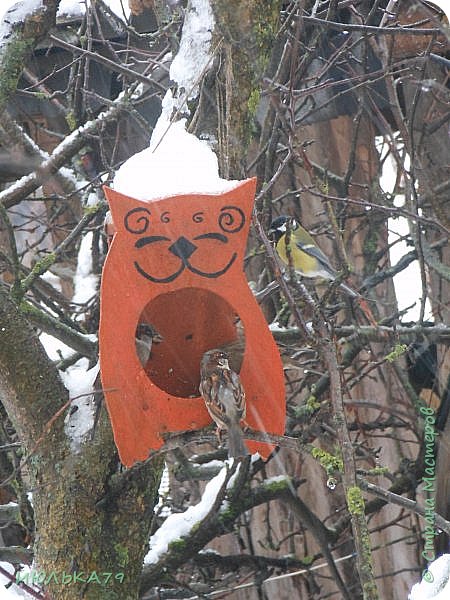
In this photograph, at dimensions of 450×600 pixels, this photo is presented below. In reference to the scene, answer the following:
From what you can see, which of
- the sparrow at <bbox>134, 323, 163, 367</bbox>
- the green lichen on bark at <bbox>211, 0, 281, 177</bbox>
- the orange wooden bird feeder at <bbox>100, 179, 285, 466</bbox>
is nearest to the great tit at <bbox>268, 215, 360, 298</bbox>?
the sparrow at <bbox>134, 323, 163, 367</bbox>

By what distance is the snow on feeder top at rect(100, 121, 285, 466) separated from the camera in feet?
8.14

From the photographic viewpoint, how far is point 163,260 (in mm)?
2508

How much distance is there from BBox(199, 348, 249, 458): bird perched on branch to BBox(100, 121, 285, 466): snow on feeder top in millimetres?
96

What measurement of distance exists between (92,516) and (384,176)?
399 cm

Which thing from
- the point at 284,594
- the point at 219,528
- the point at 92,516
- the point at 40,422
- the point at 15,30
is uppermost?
the point at 15,30

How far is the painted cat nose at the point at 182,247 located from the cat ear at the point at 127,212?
101 millimetres

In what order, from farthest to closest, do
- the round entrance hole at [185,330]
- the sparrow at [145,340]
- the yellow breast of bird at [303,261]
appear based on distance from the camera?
1. the yellow breast of bird at [303,261]
2. the round entrance hole at [185,330]
3. the sparrow at [145,340]

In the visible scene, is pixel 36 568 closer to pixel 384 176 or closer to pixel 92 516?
pixel 92 516

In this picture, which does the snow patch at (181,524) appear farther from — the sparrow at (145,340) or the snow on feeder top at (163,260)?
the snow on feeder top at (163,260)

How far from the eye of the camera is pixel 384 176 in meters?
6.05

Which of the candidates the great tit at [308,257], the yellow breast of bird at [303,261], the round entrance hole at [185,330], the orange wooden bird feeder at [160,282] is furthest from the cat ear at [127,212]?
the yellow breast of bird at [303,261]

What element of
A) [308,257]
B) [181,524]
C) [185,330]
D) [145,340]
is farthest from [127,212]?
[308,257]

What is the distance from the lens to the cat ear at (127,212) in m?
2.42

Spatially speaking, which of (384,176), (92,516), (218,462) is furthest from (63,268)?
(92,516)
